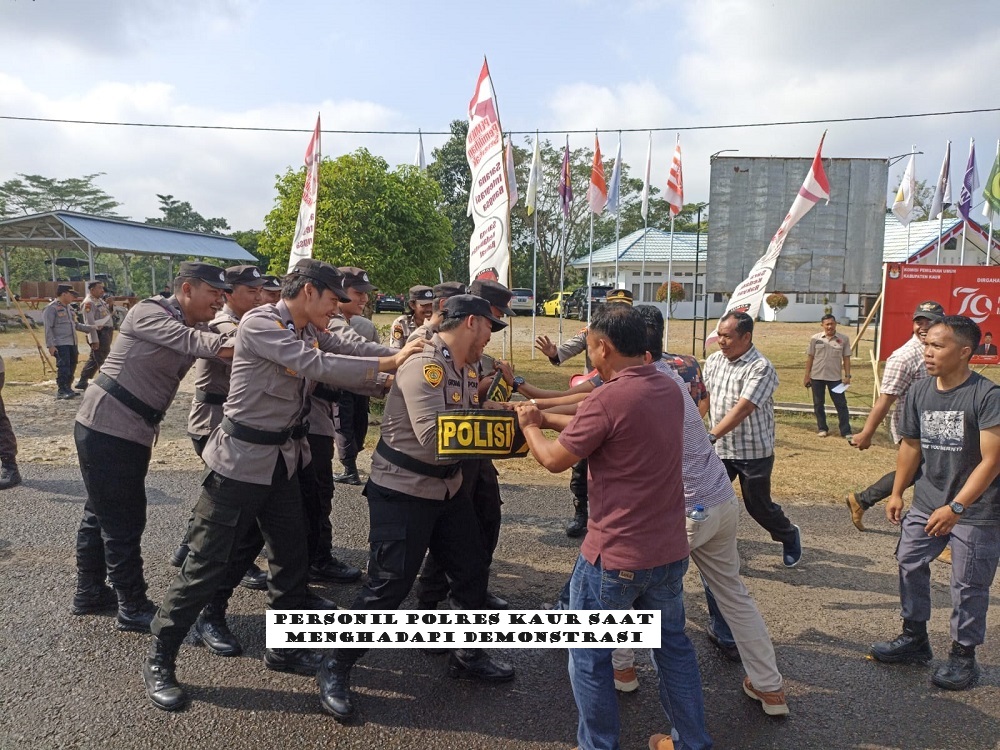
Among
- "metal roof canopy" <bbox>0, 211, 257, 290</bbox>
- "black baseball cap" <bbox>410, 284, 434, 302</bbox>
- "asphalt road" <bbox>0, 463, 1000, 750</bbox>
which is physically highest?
"metal roof canopy" <bbox>0, 211, 257, 290</bbox>

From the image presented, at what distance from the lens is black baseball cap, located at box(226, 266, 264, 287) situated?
4.50m

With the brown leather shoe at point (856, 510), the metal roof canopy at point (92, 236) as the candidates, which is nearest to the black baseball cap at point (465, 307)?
the brown leather shoe at point (856, 510)

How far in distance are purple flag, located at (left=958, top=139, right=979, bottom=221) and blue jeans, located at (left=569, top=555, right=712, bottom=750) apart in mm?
21912

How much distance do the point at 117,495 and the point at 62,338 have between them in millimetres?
9934

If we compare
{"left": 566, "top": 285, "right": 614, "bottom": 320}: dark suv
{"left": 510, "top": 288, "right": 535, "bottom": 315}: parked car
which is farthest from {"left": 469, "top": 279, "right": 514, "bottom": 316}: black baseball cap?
{"left": 510, "top": 288, "right": 535, "bottom": 315}: parked car

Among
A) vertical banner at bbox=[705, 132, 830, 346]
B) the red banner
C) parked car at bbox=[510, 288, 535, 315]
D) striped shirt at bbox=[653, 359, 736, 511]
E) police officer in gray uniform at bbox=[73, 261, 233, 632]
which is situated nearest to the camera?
striped shirt at bbox=[653, 359, 736, 511]

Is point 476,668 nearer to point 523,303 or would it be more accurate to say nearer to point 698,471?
point 698,471

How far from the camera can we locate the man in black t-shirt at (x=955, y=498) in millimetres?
3430

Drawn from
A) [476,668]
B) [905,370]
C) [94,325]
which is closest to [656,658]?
[476,668]

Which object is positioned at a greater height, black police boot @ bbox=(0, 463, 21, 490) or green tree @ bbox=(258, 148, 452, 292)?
green tree @ bbox=(258, 148, 452, 292)

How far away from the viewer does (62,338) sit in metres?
12.0

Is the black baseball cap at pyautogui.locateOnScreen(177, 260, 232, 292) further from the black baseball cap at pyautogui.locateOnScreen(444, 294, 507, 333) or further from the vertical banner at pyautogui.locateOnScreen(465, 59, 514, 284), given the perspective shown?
the vertical banner at pyautogui.locateOnScreen(465, 59, 514, 284)

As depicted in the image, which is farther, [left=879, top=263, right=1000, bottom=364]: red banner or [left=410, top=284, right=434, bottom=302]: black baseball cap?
[left=879, top=263, right=1000, bottom=364]: red banner

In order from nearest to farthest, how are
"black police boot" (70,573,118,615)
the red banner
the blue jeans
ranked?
the blue jeans < "black police boot" (70,573,118,615) < the red banner
